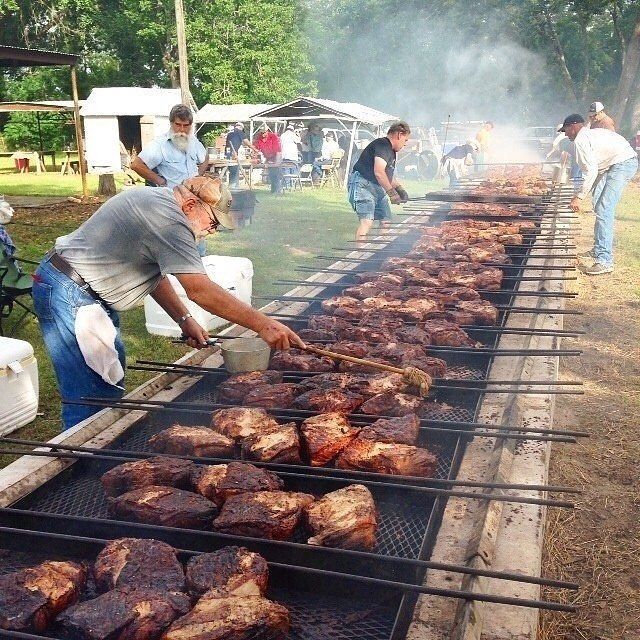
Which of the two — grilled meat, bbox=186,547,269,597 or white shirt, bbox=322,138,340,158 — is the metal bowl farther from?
white shirt, bbox=322,138,340,158

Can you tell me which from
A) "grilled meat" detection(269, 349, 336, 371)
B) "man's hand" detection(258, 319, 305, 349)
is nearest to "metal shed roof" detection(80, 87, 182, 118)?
"grilled meat" detection(269, 349, 336, 371)

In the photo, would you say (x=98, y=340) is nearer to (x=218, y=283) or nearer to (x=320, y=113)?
(x=218, y=283)

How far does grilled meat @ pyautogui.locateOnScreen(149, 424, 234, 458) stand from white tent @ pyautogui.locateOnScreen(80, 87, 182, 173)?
93.3 ft

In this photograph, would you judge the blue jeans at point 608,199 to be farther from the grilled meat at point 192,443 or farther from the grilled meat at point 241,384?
the grilled meat at point 192,443

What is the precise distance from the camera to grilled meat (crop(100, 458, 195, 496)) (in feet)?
9.20

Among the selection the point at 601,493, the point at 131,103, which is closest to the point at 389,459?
the point at 601,493

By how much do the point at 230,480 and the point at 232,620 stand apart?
2.73 ft

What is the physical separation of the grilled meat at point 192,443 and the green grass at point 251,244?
2.96 meters

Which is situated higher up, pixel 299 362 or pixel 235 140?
pixel 235 140

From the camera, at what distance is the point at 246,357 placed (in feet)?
13.1

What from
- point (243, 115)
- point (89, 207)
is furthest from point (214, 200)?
point (243, 115)

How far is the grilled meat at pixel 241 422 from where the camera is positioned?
322cm

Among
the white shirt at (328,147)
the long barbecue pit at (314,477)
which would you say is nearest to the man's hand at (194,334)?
the long barbecue pit at (314,477)

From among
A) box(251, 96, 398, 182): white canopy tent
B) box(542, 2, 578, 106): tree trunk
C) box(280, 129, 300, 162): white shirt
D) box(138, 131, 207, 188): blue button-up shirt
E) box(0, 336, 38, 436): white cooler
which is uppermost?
box(542, 2, 578, 106): tree trunk
